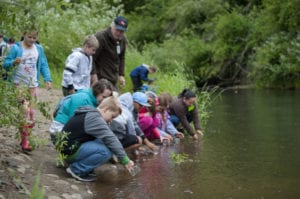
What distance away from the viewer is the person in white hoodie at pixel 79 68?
697 cm

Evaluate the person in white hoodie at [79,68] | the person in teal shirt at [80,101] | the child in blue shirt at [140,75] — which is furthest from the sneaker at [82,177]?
the child in blue shirt at [140,75]

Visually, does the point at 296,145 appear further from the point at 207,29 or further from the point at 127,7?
the point at 127,7

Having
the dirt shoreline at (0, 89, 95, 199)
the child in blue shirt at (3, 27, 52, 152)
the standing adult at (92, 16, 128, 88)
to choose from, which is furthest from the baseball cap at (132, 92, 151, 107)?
the dirt shoreline at (0, 89, 95, 199)

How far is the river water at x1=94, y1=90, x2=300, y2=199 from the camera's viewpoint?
18.0 feet

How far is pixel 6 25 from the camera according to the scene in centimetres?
434

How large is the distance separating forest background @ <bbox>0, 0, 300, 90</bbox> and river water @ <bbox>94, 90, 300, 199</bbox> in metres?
5.10

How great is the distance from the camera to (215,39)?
1164 inches

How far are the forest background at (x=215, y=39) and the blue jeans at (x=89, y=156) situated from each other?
829 centimetres

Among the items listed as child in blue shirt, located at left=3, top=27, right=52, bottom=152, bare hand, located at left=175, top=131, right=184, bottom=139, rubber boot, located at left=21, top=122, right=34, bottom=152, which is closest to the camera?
rubber boot, located at left=21, top=122, right=34, bottom=152

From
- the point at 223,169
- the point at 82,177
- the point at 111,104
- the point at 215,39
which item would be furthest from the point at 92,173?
the point at 215,39

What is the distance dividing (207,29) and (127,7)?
45.4ft

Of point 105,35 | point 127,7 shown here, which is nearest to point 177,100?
point 105,35

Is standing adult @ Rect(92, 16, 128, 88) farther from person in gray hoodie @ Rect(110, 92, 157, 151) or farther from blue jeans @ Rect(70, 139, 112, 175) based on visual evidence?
blue jeans @ Rect(70, 139, 112, 175)

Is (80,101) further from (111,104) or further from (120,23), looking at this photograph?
(120,23)
